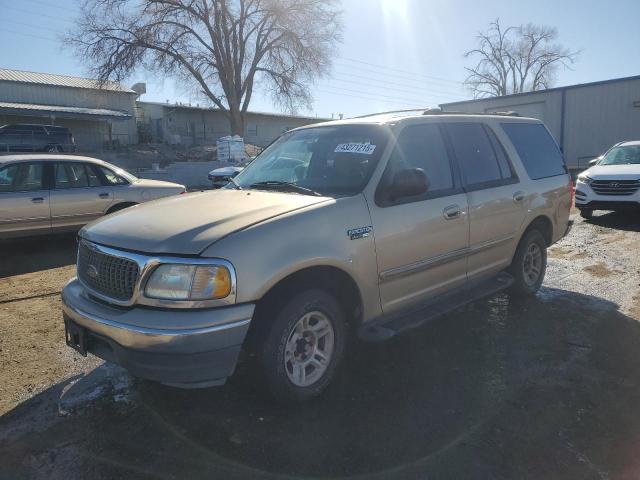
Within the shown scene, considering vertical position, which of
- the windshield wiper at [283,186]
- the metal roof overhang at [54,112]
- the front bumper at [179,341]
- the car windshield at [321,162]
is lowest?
the front bumper at [179,341]

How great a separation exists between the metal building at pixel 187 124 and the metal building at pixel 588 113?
1926 cm

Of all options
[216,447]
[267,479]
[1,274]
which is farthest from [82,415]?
[1,274]

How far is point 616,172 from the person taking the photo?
10023mm

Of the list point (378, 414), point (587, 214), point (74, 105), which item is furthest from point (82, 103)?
point (378, 414)

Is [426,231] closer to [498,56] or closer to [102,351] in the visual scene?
[102,351]

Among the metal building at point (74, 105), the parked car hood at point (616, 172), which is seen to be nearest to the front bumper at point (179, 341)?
the parked car hood at point (616, 172)

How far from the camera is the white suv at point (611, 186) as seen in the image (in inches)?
382

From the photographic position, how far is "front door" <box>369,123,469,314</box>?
11.2ft

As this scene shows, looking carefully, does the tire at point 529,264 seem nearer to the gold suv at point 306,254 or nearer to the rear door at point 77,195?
the gold suv at point 306,254

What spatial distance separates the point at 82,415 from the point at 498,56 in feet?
202

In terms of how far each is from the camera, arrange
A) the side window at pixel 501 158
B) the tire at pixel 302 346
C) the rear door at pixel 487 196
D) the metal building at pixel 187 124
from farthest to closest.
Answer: the metal building at pixel 187 124 < the side window at pixel 501 158 < the rear door at pixel 487 196 < the tire at pixel 302 346

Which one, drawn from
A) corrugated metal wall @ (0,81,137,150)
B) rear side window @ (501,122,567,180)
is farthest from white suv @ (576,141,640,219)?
corrugated metal wall @ (0,81,137,150)

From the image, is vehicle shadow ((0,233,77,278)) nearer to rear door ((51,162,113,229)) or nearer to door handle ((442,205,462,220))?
rear door ((51,162,113,229))

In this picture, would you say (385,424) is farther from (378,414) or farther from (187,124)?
(187,124)
